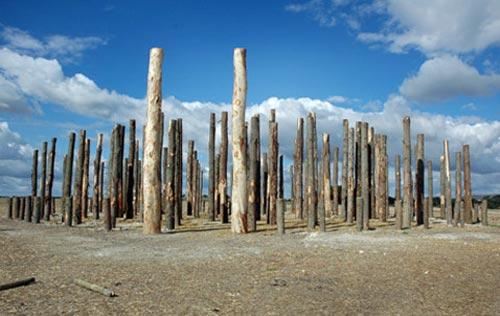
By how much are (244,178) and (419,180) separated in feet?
20.0

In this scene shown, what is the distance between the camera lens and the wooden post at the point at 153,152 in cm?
1483

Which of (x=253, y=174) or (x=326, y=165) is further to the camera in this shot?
(x=326, y=165)

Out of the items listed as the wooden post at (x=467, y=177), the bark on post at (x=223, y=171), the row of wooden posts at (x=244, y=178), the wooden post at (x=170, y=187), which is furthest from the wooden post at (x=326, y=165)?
Result: the wooden post at (x=170, y=187)

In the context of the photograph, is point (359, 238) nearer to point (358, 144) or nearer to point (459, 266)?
point (459, 266)

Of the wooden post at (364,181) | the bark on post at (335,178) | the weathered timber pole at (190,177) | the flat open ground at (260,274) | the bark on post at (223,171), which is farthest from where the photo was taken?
the weathered timber pole at (190,177)

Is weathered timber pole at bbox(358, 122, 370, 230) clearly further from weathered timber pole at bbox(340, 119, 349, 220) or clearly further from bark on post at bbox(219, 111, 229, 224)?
bark on post at bbox(219, 111, 229, 224)

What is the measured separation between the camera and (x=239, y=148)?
14.9 m

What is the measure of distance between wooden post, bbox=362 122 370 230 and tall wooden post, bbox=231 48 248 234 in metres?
3.38

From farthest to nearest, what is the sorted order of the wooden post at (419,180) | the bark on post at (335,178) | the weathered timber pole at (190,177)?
the weathered timber pole at (190,177) < the bark on post at (335,178) < the wooden post at (419,180)

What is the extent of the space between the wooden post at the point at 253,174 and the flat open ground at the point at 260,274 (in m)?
1.62

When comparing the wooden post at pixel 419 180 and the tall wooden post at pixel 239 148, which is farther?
the wooden post at pixel 419 180

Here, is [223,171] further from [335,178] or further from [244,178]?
[335,178]

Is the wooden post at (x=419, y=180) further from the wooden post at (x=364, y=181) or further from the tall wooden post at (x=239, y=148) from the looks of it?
the tall wooden post at (x=239, y=148)

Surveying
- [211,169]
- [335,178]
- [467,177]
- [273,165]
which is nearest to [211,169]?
[211,169]
